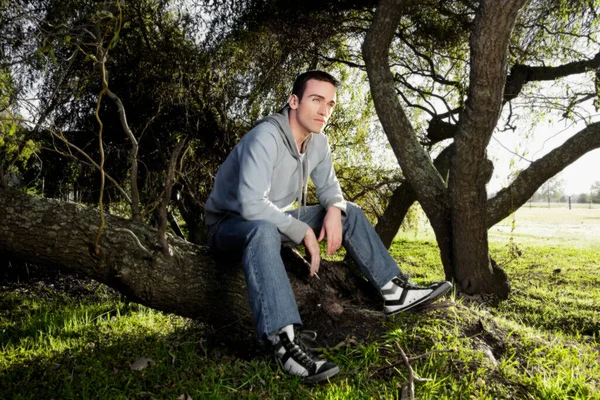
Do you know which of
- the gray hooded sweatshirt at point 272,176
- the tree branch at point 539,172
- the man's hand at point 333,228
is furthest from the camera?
the tree branch at point 539,172

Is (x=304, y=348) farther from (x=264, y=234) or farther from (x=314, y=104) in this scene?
(x=314, y=104)

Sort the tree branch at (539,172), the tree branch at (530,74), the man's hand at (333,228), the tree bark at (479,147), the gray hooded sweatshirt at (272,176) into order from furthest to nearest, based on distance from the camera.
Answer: the tree branch at (530,74)
the tree branch at (539,172)
the tree bark at (479,147)
the man's hand at (333,228)
the gray hooded sweatshirt at (272,176)

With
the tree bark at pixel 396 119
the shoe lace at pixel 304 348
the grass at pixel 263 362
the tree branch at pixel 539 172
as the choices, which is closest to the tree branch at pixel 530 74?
the tree branch at pixel 539 172

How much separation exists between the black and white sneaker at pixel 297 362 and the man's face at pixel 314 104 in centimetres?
116

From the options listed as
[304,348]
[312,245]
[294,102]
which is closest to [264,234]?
[312,245]

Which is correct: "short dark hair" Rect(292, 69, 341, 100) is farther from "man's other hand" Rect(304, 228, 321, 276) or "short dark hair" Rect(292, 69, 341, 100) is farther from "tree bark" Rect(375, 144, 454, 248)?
"tree bark" Rect(375, 144, 454, 248)

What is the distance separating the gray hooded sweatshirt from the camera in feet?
8.97

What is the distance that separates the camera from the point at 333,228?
3.04 meters

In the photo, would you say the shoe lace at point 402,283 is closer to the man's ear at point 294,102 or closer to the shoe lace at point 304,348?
the shoe lace at point 304,348

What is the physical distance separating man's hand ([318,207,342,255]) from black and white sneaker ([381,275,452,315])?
0.43 m

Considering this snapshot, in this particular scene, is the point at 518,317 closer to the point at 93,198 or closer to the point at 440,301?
the point at 440,301

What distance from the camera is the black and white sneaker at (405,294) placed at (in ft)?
10.2

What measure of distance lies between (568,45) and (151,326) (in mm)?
5727

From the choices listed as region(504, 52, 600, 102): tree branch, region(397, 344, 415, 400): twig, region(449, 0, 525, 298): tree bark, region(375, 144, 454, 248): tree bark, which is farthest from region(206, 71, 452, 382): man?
region(504, 52, 600, 102): tree branch
